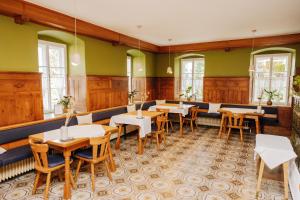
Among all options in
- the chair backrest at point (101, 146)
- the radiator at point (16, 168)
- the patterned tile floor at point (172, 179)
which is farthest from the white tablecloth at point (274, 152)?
the radiator at point (16, 168)

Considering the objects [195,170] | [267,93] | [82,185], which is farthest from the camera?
[267,93]

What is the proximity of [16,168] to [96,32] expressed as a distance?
3.55 m

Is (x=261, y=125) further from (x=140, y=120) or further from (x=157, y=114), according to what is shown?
(x=140, y=120)

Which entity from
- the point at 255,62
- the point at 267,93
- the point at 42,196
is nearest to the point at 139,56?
the point at 255,62

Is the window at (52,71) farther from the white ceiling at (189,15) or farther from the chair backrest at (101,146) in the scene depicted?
the chair backrest at (101,146)

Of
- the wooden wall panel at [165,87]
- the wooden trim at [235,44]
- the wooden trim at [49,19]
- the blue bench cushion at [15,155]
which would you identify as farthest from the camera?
the wooden wall panel at [165,87]

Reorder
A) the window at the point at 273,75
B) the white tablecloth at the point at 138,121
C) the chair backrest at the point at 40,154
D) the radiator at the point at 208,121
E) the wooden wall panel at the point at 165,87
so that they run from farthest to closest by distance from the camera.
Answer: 1. the wooden wall panel at the point at 165,87
2. the radiator at the point at 208,121
3. the window at the point at 273,75
4. the white tablecloth at the point at 138,121
5. the chair backrest at the point at 40,154

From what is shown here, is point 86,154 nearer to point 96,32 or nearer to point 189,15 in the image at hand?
point 96,32

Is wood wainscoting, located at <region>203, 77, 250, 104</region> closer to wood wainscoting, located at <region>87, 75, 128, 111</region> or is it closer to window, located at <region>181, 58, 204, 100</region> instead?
window, located at <region>181, 58, 204, 100</region>

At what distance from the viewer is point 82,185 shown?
3.30m

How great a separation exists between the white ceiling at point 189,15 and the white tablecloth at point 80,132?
2.33m

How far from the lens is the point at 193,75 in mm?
8500

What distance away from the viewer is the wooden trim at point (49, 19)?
11.8 ft

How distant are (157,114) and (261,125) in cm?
352
